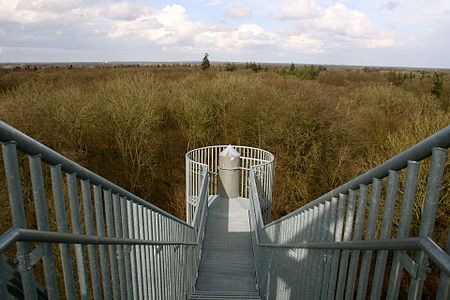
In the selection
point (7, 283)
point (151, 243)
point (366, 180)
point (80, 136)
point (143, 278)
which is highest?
point (366, 180)

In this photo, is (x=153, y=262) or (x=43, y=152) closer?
(x=43, y=152)

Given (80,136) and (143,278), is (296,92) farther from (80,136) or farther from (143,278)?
(143,278)

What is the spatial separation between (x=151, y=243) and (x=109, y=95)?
72.8ft

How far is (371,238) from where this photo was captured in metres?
1.88

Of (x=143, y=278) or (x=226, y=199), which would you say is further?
(x=226, y=199)

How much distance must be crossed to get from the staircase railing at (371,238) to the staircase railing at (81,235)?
1.36 meters

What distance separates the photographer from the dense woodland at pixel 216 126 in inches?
716

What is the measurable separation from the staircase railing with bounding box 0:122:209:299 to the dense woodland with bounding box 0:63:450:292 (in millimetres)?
13023

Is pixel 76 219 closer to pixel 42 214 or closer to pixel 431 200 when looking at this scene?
pixel 42 214

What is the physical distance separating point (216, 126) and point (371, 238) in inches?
912

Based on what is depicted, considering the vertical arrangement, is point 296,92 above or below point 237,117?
above

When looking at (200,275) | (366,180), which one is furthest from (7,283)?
(200,275)

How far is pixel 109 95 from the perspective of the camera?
23.7 meters

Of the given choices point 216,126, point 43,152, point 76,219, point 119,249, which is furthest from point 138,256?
point 216,126
